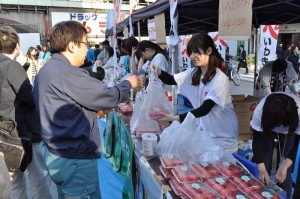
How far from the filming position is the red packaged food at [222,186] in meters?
1.32

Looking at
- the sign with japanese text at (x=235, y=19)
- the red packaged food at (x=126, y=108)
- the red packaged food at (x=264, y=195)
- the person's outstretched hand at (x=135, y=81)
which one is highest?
the sign with japanese text at (x=235, y=19)

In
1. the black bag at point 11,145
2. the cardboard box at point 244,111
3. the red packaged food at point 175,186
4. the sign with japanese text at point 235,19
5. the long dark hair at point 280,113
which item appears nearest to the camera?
the red packaged food at point 175,186

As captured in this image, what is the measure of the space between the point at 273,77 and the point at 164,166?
2.83 m

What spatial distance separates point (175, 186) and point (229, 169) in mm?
323

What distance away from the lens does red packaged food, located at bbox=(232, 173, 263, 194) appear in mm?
1342

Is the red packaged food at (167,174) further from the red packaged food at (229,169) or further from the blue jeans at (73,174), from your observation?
the blue jeans at (73,174)

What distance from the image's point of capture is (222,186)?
137cm

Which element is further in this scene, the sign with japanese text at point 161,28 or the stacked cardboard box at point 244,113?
the stacked cardboard box at point 244,113

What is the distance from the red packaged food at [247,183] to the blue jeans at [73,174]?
86cm

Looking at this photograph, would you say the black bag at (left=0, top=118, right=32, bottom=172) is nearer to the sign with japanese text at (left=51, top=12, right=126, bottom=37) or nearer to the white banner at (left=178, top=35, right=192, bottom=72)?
the white banner at (left=178, top=35, right=192, bottom=72)

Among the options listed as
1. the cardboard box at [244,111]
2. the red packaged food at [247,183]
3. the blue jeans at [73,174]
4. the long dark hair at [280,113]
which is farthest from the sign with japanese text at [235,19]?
the cardboard box at [244,111]

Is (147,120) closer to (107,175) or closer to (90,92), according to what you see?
(90,92)

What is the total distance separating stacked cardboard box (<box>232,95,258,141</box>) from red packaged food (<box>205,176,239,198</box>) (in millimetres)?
2246

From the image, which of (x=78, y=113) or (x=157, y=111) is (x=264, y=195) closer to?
(x=78, y=113)
